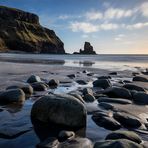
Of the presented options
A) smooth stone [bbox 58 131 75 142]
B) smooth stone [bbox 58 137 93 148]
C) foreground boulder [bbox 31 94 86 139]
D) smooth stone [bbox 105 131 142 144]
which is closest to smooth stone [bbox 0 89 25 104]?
foreground boulder [bbox 31 94 86 139]

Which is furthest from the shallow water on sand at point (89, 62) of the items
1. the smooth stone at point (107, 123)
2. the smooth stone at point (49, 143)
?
the smooth stone at point (49, 143)

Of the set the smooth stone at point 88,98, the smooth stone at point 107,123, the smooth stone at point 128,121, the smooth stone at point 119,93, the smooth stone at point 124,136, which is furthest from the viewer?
the smooth stone at point 119,93

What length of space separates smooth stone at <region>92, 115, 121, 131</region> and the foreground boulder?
1.84 ft

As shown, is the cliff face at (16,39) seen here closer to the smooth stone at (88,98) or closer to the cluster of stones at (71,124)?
the smooth stone at (88,98)

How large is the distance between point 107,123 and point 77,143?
2020 millimetres

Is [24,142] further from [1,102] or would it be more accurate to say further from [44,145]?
[1,102]

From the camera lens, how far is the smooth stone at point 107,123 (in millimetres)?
7992

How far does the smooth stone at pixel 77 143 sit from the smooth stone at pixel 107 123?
149 centimetres

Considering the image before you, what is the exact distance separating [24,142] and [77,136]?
4.54ft

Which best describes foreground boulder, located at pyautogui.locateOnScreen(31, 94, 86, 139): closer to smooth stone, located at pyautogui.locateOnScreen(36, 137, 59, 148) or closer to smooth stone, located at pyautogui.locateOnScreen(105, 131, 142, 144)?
smooth stone, located at pyautogui.locateOnScreen(36, 137, 59, 148)

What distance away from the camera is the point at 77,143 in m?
6.35

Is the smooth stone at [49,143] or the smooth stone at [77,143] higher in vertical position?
the smooth stone at [49,143]

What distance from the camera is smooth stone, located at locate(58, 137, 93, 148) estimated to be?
6203 mm

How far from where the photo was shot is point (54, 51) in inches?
7815
